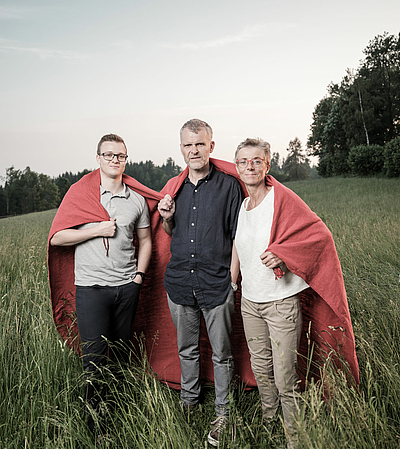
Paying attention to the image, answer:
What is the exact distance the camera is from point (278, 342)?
2.50 m

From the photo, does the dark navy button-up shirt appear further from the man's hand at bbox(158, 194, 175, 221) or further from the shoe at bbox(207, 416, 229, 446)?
the shoe at bbox(207, 416, 229, 446)

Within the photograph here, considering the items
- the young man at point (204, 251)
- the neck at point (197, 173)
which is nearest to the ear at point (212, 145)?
the young man at point (204, 251)

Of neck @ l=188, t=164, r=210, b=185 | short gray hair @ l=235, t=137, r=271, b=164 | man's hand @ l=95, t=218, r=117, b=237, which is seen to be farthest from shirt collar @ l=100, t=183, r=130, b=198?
short gray hair @ l=235, t=137, r=271, b=164

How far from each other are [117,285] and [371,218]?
1061cm

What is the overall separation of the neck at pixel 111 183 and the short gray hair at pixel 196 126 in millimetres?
738

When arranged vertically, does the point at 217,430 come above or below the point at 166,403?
below

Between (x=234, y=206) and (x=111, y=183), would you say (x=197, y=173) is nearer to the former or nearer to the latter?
(x=234, y=206)

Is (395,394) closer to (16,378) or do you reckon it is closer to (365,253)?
(16,378)

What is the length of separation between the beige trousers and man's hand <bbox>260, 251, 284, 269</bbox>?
1.00ft

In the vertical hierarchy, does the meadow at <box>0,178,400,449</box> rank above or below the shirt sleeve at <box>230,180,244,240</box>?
below

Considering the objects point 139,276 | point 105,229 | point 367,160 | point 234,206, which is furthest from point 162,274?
point 367,160

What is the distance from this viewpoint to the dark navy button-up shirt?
9.70 ft

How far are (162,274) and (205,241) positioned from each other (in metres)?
0.92

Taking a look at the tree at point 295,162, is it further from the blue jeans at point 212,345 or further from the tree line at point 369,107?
the blue jeans at point 212,345
